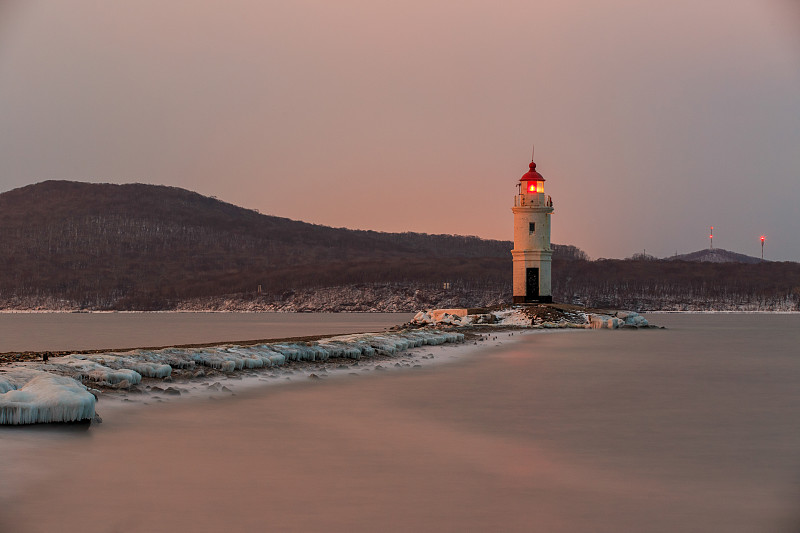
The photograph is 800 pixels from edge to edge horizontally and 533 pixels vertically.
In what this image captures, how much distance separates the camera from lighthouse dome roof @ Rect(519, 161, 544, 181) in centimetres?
5894

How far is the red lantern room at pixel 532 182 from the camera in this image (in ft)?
193

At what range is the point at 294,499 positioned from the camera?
10.3 m

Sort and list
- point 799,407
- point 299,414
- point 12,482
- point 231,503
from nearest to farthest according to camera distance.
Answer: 1. point 231,503
2. point 12,482
3. point 299,414
4. point 799,407

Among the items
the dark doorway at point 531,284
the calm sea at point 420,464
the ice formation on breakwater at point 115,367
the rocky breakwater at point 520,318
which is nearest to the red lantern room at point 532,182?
the dark doorway at point 531,284

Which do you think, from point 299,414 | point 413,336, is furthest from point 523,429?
point 413,336

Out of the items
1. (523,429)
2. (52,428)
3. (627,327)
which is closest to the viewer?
(52,428)

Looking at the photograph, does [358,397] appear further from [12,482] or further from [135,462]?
[12,482]

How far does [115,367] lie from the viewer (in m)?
20.2

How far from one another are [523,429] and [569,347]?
24.0m

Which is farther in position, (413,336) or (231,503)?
(413,336)

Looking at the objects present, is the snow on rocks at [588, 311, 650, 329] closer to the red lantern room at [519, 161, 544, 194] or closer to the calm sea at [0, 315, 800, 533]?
the red lantern room at [519, 161, 544, 194]

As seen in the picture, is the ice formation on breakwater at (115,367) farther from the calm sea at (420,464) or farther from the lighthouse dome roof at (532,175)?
→ the lighthouse dome roof at (532,175)

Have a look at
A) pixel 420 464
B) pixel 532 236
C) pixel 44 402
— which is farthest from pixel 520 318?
pixel 420 464

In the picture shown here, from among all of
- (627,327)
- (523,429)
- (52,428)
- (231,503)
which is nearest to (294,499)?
(231,503)
